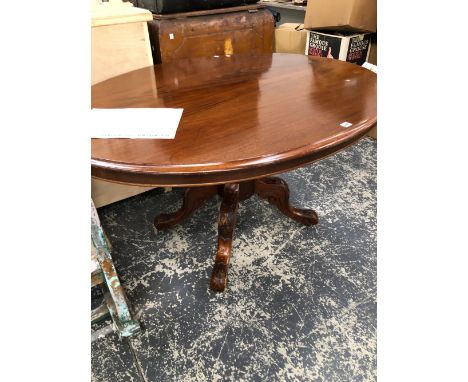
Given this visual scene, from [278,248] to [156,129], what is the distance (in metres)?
0.86

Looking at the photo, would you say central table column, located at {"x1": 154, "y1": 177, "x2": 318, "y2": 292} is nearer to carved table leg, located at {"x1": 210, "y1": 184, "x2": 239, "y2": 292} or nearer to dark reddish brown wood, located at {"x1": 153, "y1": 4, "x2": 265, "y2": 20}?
carved table leg, located at {"x1": 210, "y1": 184, "x2": 239, "y2": 292}

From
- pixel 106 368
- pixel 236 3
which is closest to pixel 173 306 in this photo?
pixel 106 368

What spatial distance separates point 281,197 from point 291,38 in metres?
1.55

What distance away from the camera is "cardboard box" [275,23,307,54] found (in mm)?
2514

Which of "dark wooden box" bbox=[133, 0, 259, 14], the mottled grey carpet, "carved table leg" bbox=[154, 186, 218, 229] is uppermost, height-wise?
"dark wooden box" bbox=[133, 0, 259, 14]

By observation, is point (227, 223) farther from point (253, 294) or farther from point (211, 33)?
point (211, 33)

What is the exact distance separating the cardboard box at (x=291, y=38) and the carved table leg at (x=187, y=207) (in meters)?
1.54

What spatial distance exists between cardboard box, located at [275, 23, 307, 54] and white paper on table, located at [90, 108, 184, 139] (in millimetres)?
1894

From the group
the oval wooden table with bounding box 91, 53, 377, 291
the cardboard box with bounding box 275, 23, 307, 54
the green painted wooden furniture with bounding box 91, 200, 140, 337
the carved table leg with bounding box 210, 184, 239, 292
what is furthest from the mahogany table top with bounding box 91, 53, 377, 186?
the cardboard box with bounding box 275, 23, 307, 54

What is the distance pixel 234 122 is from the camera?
919mm

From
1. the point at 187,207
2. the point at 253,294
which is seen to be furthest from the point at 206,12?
the point at 253,294

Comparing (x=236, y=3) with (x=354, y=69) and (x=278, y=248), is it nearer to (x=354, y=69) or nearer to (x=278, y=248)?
(x=354, y=69)

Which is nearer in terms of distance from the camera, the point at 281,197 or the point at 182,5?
the point at 281,197

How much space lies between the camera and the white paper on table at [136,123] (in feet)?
2.83
